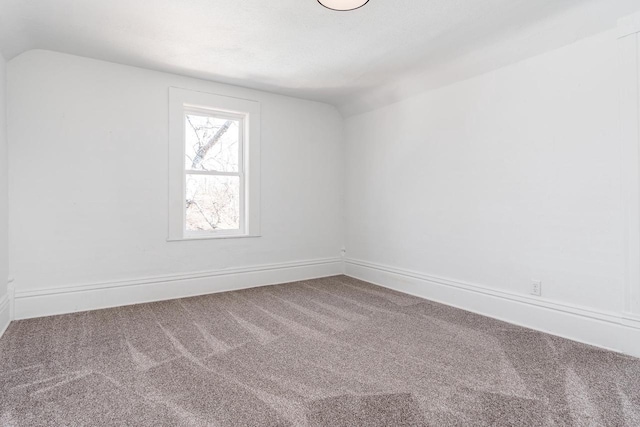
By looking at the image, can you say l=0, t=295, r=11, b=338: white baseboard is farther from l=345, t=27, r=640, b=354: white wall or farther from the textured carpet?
l=345, t=27, r=640, b=354: white wall

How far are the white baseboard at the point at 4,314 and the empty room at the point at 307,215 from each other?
0.14 feet

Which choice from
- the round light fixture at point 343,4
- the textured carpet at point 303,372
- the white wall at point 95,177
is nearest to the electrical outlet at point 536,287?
the textured carpet at point 303,372

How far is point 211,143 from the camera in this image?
4.04m

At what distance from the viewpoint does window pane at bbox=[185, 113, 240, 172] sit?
3917 mm

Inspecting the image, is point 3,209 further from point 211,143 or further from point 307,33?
point 307,33

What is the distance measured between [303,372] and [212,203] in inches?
100

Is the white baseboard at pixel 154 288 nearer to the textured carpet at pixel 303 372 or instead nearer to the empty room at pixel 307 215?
the empty room at pixel 307 215

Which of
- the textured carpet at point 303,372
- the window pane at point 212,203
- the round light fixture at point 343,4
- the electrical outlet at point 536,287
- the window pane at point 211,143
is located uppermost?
the round light fixture at point 343,4

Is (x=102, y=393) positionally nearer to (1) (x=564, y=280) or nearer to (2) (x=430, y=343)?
(2) (x=430, y=343)

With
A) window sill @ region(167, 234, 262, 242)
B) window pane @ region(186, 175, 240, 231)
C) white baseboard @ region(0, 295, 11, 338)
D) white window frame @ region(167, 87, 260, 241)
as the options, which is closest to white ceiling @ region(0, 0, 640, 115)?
white window frame @ region(167, 87, 260, 241)

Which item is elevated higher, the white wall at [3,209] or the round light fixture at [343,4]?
the round light fixture at [343,4]

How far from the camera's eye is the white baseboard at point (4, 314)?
8.80 ft

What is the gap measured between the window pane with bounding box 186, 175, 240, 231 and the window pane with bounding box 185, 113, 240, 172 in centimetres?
14

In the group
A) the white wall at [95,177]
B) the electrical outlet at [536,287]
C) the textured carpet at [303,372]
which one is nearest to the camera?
the textured carpet at [303,372]
